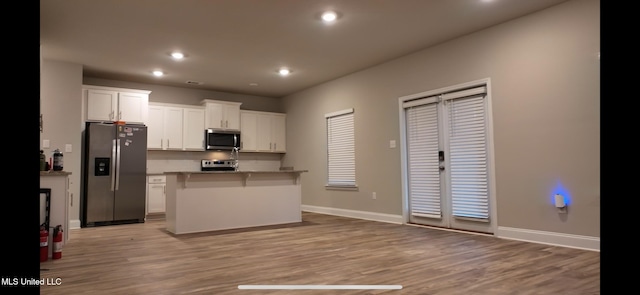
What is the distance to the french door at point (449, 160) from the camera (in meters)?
4.87

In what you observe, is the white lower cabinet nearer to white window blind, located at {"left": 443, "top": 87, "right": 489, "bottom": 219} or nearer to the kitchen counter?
the kitchen counter

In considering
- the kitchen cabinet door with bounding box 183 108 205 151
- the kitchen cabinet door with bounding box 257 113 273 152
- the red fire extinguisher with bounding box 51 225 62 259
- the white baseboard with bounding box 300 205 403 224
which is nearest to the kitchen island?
the white baseboard with bounding box 300 205 403 224

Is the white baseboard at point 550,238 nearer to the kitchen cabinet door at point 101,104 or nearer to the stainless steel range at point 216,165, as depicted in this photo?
the stainless steel range at point 216,165

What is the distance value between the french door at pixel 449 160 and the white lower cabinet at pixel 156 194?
14.3ft

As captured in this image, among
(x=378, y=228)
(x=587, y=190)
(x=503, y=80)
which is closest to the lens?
(x=587, y=190)

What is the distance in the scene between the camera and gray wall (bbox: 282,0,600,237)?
3.89 metres

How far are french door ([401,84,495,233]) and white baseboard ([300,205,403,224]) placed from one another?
284 millimetres

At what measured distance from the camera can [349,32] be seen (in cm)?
489

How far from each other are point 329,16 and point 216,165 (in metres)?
4.61

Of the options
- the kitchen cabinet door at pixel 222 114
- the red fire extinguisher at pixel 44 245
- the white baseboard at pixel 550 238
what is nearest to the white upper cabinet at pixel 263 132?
the kitchen cabinet door at pixel 222 114
